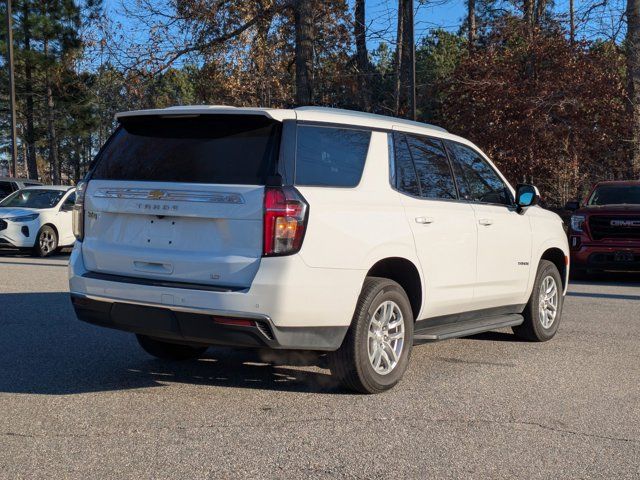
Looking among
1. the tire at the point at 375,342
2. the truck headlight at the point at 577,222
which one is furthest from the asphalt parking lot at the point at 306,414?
the truck headlight at the point at 577,222

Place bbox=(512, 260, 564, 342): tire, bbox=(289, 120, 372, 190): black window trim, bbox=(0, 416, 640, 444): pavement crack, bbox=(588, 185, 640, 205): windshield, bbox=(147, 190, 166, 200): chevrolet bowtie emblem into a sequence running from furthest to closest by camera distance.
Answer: bbox=(588, 185, 640, 205): windshield < bbox=(512, 260, 564, 342): tire < bbox=(147, 190, 166, 200): chevrolet bowtie emblem < bbox=(289, 120, 372, 190): black window trim < bbox=(0, 416, 640, 444): pavement crack

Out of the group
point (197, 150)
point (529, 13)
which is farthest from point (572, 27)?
point (197, 150)

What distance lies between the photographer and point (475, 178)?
7.42 m

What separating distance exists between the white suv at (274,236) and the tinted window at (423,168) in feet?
0.06

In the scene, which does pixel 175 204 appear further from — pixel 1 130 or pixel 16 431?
pixel 1 130

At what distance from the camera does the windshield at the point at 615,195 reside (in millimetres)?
15570

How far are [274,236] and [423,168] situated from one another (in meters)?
1.84

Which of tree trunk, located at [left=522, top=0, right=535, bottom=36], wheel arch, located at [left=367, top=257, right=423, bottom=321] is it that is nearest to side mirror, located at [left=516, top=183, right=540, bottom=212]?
wheel arch, located at [left=367, top=257, right=423, bottom=321]

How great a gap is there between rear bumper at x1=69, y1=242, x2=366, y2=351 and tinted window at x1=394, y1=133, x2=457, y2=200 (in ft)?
3.41

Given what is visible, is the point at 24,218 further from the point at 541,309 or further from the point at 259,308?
the point at 259,308

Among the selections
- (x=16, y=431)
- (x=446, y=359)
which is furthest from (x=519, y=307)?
(x=16, y=431)

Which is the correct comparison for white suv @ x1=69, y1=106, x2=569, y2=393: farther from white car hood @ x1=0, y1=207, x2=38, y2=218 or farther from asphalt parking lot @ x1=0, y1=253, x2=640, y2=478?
white car hood @ x1=0, y1=207, x2=38, y2=218

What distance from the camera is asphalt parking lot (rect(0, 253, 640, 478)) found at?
4438 millimetres

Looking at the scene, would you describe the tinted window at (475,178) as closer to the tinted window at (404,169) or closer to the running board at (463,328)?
the tinted window at (404,169)
